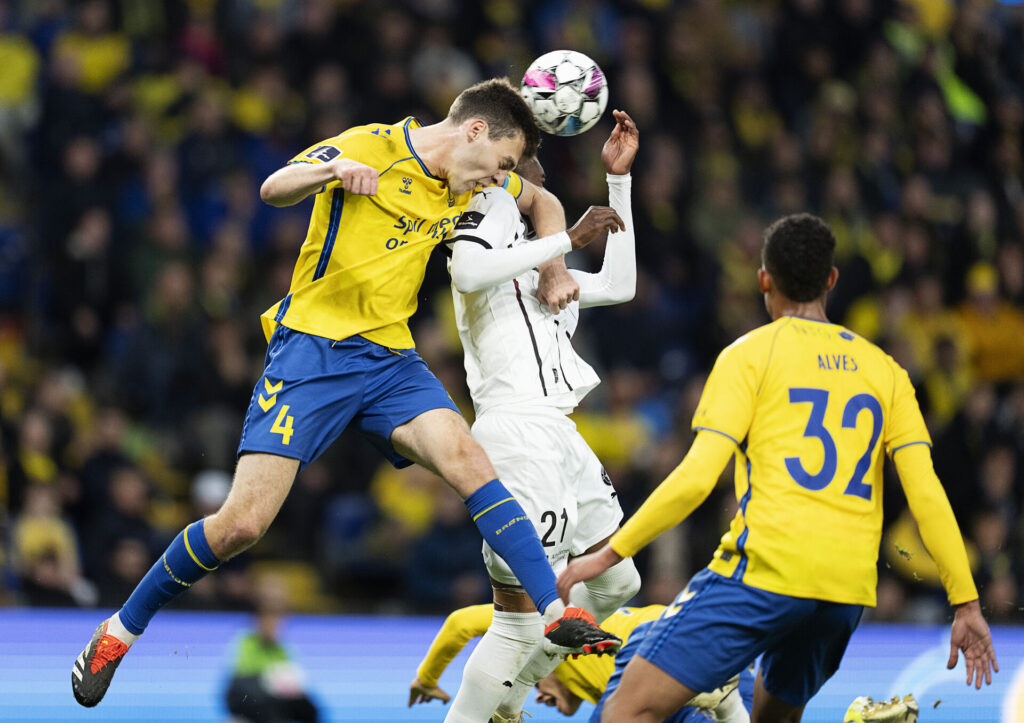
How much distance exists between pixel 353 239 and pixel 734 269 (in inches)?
253

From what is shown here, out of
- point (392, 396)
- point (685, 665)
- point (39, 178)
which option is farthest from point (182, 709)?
point (39, 178)

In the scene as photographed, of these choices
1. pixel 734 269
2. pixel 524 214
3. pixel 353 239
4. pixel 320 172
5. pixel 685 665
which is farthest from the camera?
pixel 734 269

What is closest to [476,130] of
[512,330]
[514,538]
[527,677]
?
[512,330]

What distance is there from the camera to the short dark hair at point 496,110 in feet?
16.1

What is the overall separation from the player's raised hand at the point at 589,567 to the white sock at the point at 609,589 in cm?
106

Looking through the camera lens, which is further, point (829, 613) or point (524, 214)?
point (524, 214)

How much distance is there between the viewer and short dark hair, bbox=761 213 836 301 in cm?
414

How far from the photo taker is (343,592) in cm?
874

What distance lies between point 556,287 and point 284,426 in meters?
1.18

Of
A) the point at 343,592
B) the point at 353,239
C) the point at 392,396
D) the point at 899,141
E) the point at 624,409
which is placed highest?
A: the point at 899,141

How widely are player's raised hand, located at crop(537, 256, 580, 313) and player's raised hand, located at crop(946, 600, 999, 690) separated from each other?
6.09ft

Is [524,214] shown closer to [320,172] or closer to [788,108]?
[320,172]

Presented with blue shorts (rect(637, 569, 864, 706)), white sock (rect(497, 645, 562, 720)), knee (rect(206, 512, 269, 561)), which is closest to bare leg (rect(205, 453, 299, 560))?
knee (rect(206, 512, 269, 561))

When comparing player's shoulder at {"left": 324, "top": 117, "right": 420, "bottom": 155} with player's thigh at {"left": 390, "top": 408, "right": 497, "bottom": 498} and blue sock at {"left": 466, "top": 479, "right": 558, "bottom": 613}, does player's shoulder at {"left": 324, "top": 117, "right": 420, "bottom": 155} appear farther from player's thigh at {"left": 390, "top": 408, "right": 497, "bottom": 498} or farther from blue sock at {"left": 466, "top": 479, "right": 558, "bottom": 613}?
blue sock at {"left": 466, "top": 479, "right": 558, "bottom": 613}
